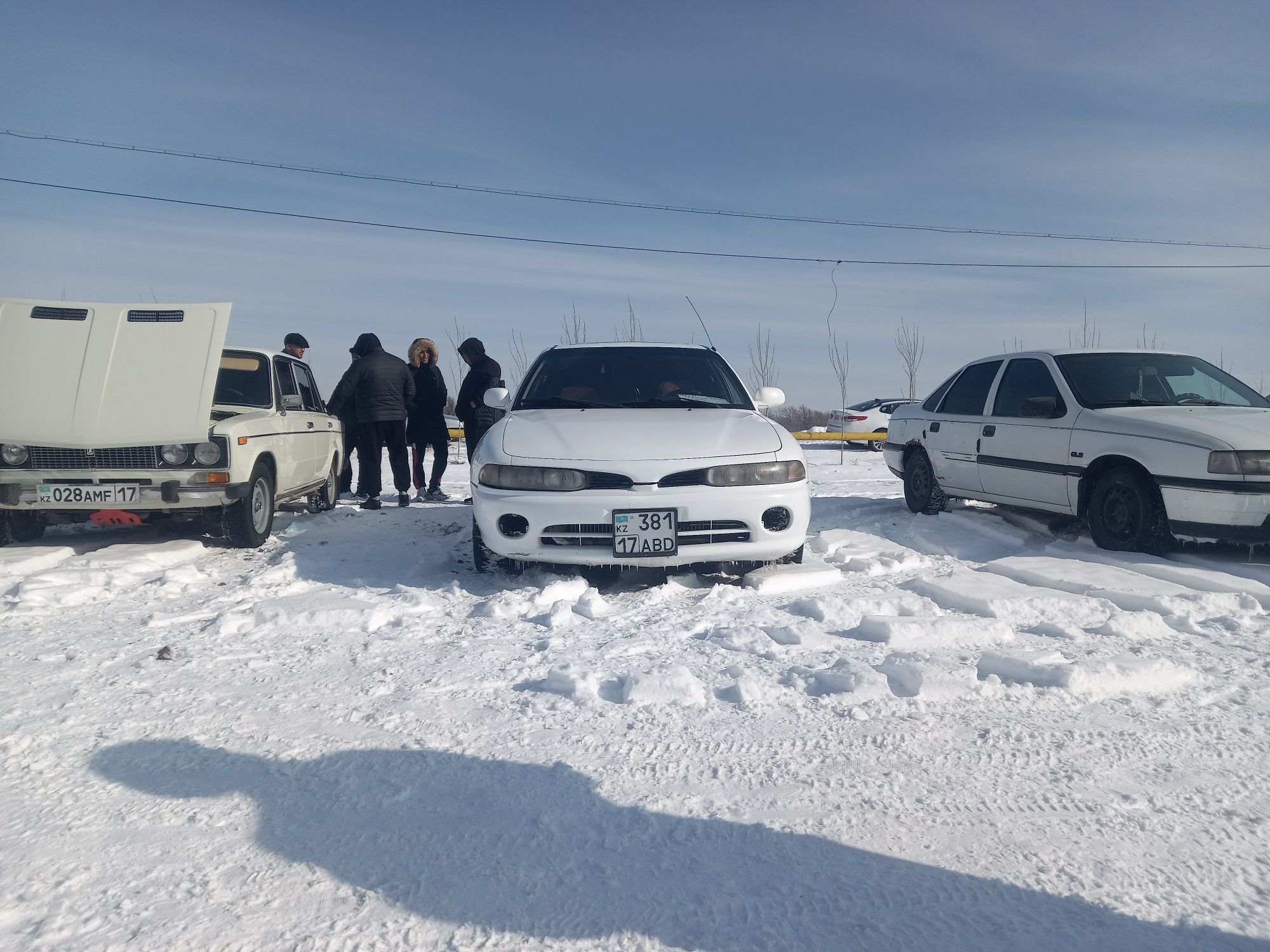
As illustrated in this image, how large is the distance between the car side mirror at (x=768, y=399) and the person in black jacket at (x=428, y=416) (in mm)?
4394

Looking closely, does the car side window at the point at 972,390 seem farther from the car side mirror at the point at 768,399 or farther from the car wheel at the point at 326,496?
the car wheel at the point at 326,496

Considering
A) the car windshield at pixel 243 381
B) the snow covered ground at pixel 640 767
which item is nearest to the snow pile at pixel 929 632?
the snow covered ground at pixel 640 767

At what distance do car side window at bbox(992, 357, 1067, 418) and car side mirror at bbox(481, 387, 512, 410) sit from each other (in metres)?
3.82

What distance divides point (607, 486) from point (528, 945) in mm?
2818

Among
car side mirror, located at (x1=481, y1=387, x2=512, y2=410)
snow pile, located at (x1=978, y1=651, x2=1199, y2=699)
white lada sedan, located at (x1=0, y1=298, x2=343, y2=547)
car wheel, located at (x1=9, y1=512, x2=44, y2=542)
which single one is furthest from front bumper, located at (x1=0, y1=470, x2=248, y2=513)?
snow pile, located at (x1=978, y1=651, x2=1199, y2=699)

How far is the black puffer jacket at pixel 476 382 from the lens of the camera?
8.69 m

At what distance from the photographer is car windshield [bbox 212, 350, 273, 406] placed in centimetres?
690

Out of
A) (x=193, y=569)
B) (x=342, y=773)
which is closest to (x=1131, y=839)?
(x=342, y=773)

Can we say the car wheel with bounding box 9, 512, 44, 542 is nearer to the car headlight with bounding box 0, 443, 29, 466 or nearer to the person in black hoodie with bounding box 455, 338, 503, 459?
the car headlight with bounding box 0, 443, 29, 466

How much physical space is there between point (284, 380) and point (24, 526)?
2.27m

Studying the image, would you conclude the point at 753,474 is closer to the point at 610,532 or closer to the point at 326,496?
the point at 610,532

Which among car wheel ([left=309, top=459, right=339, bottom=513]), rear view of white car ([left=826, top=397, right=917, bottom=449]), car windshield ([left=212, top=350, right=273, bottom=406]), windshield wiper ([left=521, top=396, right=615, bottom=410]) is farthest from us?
rear view of white car ([left=826, top=397, right=917, bottom=449])

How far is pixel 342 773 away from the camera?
2.43m

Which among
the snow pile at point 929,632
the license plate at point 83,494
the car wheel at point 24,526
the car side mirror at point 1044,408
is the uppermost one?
the car side mirror at point 1044,408
